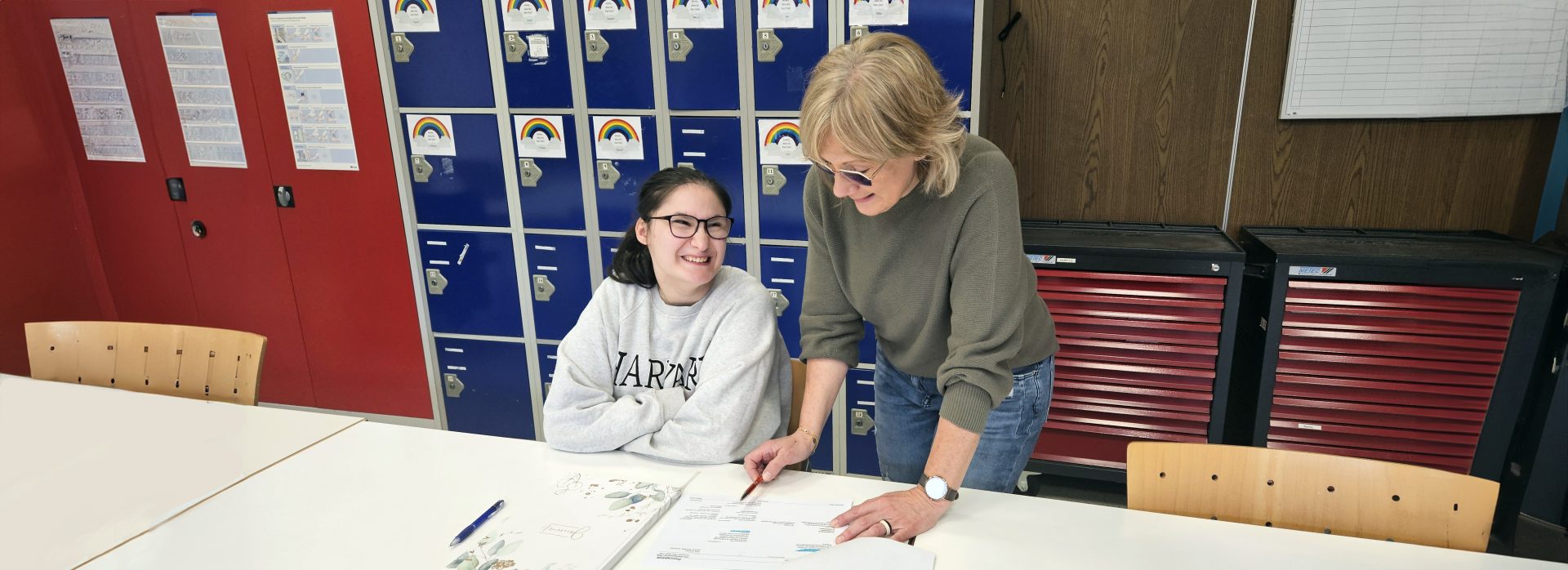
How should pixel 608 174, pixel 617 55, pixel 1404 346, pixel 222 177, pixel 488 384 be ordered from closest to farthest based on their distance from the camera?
pixel 1404 346, pixel 617 55, pixel 608 174, pixel 488 384, pixel 222 177

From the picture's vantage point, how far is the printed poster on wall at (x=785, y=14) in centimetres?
237

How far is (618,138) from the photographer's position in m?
2.65

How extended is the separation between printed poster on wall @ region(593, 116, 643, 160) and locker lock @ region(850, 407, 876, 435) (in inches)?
44.3

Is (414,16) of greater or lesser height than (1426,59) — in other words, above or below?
above

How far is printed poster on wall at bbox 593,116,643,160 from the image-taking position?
8.62 ft

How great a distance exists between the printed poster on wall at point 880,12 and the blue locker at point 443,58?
49.1 inches

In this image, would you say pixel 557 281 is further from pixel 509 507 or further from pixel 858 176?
pixel 858 176

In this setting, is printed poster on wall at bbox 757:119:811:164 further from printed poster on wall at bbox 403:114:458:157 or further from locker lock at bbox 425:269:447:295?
locker lock at bbox 425:269:447:295

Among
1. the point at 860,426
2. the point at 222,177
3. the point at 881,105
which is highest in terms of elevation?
the point at 881,105

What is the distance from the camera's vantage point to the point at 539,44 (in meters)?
2.61

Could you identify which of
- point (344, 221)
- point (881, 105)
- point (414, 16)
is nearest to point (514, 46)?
point (414, 16)

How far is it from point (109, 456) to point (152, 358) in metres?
0.59

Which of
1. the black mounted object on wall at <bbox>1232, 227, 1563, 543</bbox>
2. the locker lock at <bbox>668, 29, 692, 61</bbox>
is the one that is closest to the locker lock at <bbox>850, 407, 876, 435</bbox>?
the black mounted object on wall at <bbox>1232, 227, 1563, 543</bbox>

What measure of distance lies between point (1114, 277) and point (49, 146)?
422 centimetres
